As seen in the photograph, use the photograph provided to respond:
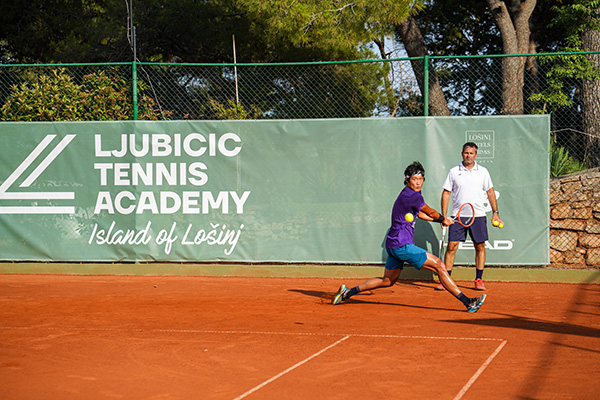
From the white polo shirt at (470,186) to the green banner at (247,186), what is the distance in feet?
2.24

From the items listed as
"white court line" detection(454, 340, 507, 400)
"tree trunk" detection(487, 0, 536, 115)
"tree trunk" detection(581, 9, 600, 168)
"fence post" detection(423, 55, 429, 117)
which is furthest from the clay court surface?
"tree trunk" detection(487, 0, 536, 115)

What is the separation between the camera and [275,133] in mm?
10773

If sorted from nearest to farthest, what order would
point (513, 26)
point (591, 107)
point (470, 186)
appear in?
point (470, 186) < point (591, 107) < point (513, 26)

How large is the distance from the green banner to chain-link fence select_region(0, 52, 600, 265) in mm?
686

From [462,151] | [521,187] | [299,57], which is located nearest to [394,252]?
[462,151]

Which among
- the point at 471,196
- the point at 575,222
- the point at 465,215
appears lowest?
the point at 575,222

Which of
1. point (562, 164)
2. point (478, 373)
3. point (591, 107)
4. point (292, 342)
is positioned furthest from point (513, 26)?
point (478, 373)

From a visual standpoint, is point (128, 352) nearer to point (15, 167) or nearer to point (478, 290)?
point (478, 290)

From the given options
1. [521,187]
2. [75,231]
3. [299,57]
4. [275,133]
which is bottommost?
[75,231]

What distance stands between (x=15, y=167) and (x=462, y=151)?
6926mm

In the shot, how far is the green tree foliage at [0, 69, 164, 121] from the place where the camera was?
1152 cm

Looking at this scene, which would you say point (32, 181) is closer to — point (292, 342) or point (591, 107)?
point (292, 342)

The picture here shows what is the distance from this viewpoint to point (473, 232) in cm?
953

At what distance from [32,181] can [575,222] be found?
848 centimetres
